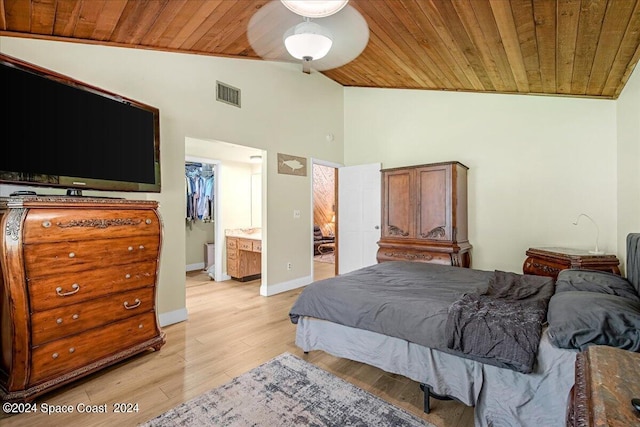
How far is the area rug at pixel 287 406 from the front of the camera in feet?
5.70

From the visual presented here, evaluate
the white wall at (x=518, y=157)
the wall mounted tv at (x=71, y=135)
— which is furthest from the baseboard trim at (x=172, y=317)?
the white wall at (x=518, y=157)

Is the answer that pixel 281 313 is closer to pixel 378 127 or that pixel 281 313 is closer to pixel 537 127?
pixel 378 127

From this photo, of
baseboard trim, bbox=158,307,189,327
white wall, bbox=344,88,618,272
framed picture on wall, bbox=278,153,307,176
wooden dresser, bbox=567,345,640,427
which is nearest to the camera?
wooden dresser, bbox=567,345,640,427

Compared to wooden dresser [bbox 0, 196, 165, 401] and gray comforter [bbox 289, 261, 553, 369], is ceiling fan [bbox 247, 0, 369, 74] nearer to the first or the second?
wooden dresser [bbox 0, 196, 165, 401]

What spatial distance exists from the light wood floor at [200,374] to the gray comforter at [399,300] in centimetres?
42

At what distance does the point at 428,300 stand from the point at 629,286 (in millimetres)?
1262

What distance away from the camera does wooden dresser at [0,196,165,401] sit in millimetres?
1816

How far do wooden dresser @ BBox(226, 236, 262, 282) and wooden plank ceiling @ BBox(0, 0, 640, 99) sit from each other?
9.17ft

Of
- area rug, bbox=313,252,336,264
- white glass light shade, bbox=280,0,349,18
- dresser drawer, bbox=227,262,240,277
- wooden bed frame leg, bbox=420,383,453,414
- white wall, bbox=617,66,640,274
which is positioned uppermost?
white glass light shade, bbox=280,0,349,18

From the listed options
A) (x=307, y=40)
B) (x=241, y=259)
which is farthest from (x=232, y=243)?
(x=307, y=40)

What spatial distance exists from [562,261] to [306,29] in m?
3.27

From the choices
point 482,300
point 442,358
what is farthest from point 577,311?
point 442,358

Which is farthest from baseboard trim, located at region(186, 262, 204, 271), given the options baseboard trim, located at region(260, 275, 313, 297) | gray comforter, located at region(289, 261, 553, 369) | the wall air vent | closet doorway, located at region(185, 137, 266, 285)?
gray comforter, located at region(289, 261, 553, 369)

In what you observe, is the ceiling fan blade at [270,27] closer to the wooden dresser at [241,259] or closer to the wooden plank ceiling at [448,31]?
the wooden plank ceiling at [448,31]
